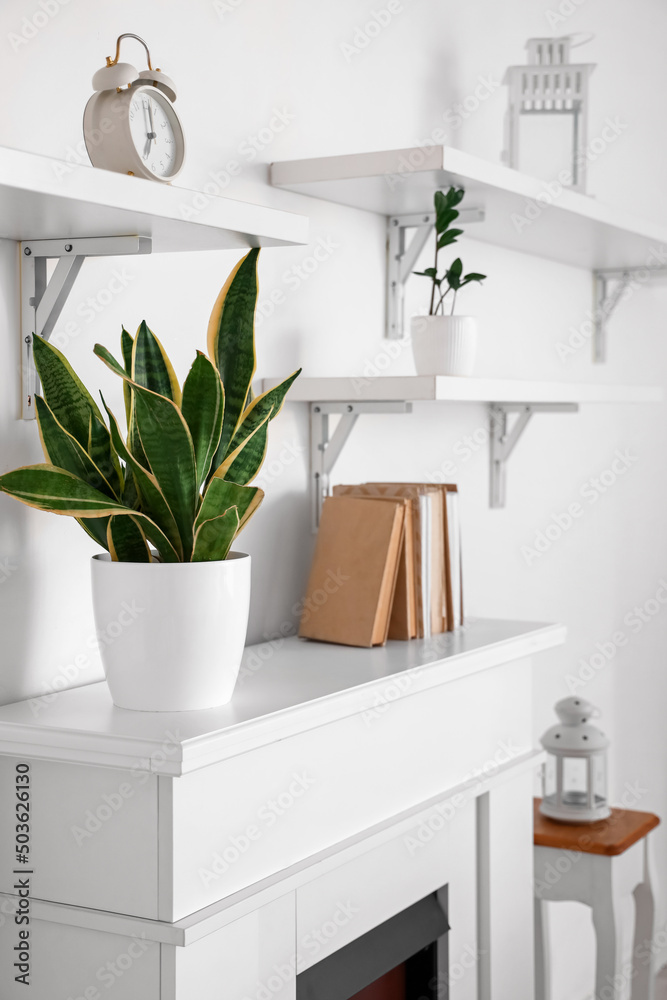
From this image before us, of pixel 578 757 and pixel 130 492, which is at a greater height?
pixel 130 492

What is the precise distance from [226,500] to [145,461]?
10cm

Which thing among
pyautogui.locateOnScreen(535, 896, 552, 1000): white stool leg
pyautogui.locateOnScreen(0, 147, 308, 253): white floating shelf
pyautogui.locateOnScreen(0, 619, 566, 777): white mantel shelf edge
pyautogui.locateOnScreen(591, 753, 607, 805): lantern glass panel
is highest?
pyautogui.locateOnScreen(0, 147, 308, 253): white floating shelf

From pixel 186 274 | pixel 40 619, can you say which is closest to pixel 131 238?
pixel 186 274

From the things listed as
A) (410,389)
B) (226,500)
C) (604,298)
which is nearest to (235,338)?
(226,500)

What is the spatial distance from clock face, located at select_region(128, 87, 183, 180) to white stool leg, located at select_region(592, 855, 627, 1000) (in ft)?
4.73

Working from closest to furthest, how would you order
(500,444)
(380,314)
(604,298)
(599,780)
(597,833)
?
(380,314)
(597,833)
(599,780)
(500,444)
(604,298)

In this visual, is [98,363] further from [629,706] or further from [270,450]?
[629,706]

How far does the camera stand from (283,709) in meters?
1.23

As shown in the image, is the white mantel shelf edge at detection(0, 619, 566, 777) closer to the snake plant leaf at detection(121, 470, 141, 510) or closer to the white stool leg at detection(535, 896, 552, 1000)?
the snake plant leaf at detection(121, 470, 141, 510)

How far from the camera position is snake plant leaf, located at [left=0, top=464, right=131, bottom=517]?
1110mm

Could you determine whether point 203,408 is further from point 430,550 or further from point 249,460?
point 430,550

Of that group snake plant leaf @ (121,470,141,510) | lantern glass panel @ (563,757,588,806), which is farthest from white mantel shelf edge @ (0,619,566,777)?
lantern glass panel @ (563,757,588,806)

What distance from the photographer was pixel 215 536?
119cm

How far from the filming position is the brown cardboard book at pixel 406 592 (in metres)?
1.65
